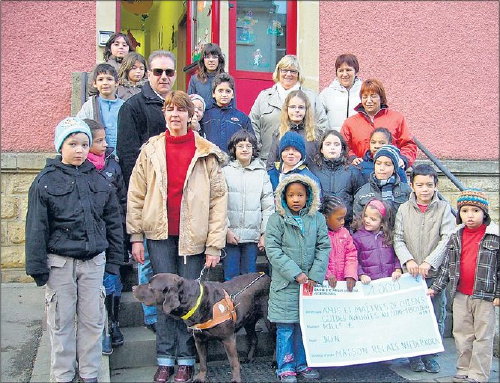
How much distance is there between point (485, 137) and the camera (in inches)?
329

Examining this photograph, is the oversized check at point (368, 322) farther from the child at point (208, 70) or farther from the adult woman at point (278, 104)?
the child at point (208, 70)

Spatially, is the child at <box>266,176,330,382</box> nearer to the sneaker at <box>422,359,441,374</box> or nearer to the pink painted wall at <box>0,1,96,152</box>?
the sneaker at <box>422,359,441,374</box>

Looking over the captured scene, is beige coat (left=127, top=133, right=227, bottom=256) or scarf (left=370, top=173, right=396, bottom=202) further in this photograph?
scarf (left=370, top=173, right=396, bottom=202)

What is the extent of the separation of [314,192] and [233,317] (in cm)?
114

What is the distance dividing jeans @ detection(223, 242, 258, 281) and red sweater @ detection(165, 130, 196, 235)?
2.39 feet

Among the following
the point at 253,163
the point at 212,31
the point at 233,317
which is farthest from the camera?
the point at 212,31

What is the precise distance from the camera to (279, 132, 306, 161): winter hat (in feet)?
15.4

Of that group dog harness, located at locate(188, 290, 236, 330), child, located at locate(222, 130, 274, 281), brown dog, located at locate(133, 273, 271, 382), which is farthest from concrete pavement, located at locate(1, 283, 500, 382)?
child, located at locate(222, 130, 274, 281)

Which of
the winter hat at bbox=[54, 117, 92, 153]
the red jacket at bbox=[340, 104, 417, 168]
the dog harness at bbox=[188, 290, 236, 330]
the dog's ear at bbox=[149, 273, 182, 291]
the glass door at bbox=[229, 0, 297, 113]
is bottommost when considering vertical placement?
the dog harness at bbox=[188, 290, 236, 330]

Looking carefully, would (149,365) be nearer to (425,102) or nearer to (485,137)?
(425,102)

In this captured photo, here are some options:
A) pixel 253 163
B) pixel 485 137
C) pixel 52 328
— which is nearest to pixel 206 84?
pixel 253 163

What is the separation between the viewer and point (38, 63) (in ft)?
22.0

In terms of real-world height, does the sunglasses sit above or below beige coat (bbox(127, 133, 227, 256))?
above

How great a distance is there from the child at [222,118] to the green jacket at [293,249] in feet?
4.25
